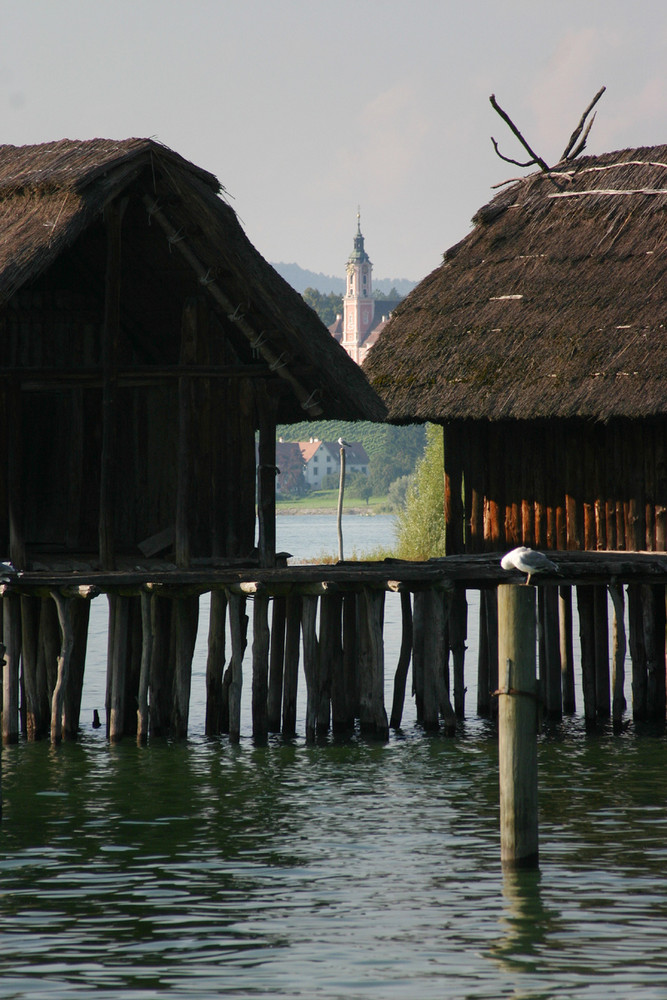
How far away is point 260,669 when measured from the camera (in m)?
16.9

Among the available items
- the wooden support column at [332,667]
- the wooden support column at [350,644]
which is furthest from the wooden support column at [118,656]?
the wooden support column at [350,644]

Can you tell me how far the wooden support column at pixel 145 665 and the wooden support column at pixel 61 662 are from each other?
2.63 feet

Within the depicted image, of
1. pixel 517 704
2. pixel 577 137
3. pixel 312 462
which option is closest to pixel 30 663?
pixel 517 704

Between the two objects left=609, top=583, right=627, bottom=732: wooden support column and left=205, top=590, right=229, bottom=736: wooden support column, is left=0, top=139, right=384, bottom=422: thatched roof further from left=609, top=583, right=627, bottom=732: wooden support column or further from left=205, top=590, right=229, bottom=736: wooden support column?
left=609, top=583, right=627, bottom=732: wooden support column

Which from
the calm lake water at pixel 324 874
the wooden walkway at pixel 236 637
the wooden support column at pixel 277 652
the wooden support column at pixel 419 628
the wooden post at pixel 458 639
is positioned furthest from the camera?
the wooden post at pixel 458 639

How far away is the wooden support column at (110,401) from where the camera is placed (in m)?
16.5

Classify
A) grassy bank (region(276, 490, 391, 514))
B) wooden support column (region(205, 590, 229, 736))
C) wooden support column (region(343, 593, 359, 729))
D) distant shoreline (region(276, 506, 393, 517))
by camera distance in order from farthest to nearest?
grassy bank (region(276, 490, 391, 514)), distant shoreline (region(276, 506, 393, 517)), wooden support column (region(343, 593, 359, 729)), wooden support column (region(205, 590, 229, 736))

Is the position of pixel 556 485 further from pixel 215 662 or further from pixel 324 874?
pixel 324 874

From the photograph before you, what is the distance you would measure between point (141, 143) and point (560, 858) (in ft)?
29.7

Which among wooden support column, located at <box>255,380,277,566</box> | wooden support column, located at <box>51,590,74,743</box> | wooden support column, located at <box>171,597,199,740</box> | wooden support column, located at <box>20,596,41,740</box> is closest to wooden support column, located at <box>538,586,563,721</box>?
wooden support column, located at <box>255,380,277,566</box>

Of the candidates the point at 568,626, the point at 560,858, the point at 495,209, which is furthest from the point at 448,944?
the point at 495,209

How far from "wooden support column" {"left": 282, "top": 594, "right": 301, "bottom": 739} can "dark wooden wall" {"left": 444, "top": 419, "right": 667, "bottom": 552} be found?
3.92 metres

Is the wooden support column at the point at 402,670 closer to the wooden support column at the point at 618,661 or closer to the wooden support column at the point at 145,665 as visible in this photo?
the wooden support column at the point at 618,661

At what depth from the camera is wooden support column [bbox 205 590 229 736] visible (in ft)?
55.8
